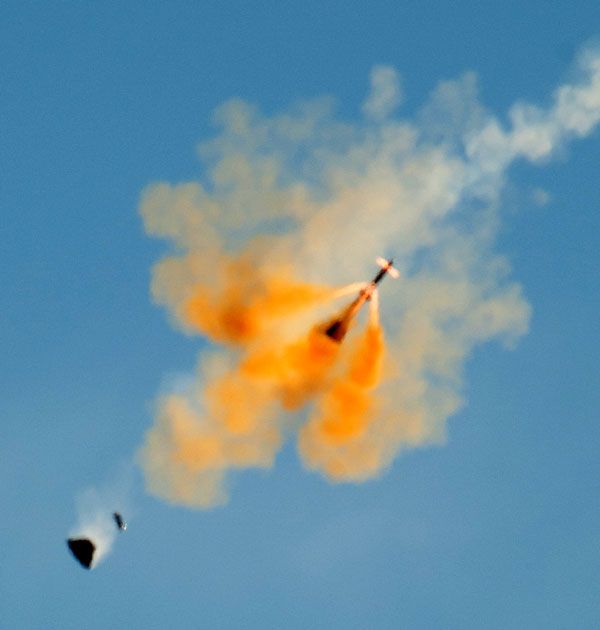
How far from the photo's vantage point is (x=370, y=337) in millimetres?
114750

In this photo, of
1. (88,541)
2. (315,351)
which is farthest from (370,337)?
(88,541)

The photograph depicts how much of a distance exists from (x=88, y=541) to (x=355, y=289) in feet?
90.7

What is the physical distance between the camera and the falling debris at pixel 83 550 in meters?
114

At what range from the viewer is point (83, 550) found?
Answer: 114250mm

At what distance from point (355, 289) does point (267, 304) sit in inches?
288

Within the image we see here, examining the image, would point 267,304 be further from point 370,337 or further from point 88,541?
point 88,541

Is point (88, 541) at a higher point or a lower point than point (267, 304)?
lower

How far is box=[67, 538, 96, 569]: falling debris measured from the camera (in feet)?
374

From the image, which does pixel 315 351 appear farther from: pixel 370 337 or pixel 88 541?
pixel 88 541

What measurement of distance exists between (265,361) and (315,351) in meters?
4.01

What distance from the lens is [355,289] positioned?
11200cm

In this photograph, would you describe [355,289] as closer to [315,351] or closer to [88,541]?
[315,351]

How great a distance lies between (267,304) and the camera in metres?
115

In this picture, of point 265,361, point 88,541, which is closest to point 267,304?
point 265,361
